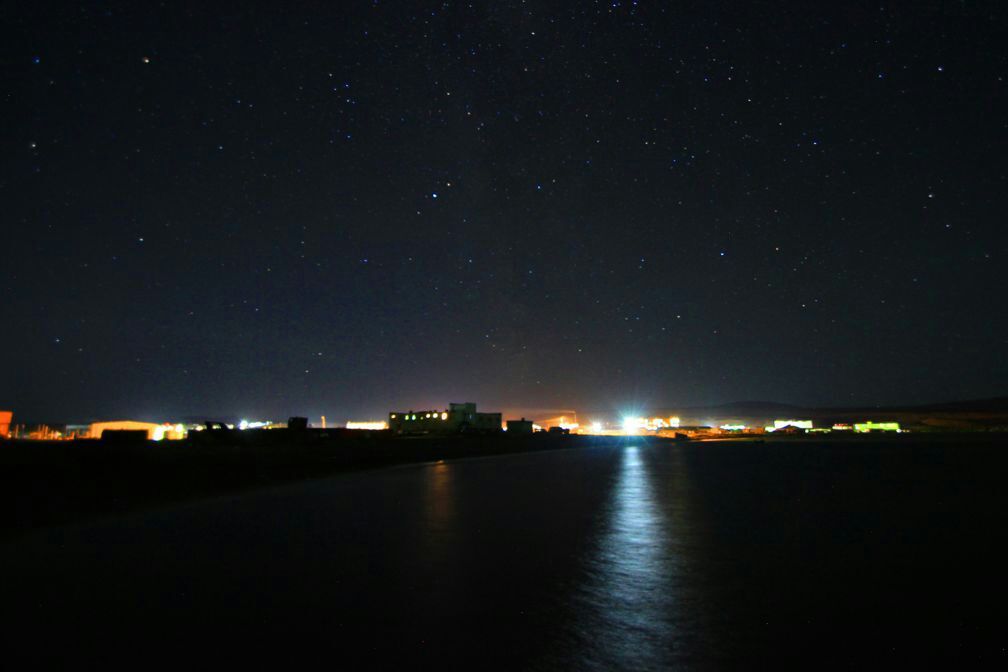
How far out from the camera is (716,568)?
265 inches

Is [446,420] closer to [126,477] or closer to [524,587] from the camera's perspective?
[126,477]

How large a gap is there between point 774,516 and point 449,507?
6441 mm

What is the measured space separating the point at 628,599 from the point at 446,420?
250 ft

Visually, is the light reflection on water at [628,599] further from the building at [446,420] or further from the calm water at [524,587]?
the building at [446,420]

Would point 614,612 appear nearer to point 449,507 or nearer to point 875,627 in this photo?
point 875,627

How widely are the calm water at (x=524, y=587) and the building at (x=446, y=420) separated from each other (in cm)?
6568

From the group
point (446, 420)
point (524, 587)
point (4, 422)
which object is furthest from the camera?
point (446, 420)

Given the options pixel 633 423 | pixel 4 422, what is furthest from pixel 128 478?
pixel 633 423

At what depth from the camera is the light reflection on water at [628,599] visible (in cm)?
413

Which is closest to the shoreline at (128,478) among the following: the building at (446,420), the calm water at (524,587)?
the calm water at (524,587)

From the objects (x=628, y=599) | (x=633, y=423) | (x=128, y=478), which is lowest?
(x=633, y=423)

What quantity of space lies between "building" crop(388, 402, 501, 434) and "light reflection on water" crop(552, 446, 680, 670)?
221 ft

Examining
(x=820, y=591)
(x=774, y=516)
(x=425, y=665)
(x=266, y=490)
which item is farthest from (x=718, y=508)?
(x=266, y=490)

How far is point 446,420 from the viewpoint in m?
80.4
